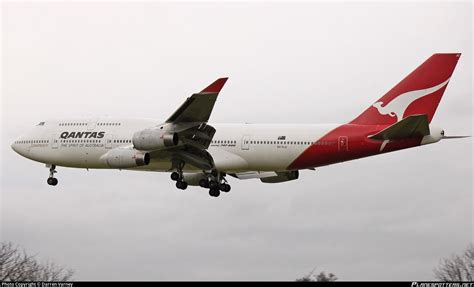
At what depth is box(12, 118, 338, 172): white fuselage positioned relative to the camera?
64438 mm

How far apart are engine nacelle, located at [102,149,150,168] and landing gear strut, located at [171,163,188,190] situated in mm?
2595

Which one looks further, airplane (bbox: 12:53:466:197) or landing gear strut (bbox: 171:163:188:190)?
landing gear strut (bbox: 171:163:188:190)

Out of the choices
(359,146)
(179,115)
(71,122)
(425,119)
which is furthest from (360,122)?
(71,122)

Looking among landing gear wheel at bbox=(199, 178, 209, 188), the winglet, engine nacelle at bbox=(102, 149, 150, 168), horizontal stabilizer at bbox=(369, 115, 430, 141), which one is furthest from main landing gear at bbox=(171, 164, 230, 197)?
horizontal stabilizer at bbox=(369, 115, 430, 141)

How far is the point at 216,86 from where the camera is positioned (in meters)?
59.6

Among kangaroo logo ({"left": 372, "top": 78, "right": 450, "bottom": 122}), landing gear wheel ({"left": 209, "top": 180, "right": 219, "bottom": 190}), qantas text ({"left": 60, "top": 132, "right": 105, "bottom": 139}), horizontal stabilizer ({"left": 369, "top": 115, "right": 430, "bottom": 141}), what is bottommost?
horizontal stabilizer ({"left": 369, "top": 115, "right": 430, "bottom": 141})

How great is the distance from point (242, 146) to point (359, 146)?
7.54 m

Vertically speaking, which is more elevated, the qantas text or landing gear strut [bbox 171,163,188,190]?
the qantas text

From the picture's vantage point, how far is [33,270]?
52438 mm

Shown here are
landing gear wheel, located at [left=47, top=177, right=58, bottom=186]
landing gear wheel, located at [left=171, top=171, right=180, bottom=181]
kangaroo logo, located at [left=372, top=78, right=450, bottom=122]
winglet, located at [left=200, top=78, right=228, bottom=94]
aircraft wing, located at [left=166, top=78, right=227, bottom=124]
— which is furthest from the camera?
landing gear wheel, located at [left=47, top=177, right=58, bottom=186]

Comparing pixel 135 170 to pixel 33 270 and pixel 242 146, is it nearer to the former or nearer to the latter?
pixel 242 146

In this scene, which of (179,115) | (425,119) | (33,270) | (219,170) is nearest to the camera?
(33,270)

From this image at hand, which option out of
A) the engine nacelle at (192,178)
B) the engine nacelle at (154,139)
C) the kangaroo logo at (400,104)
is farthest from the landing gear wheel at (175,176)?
the kangaroo logo at (400,104)

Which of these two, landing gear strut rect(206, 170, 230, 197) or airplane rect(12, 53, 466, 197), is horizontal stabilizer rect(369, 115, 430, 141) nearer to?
airplane rect(12, 53, 466, 197)
